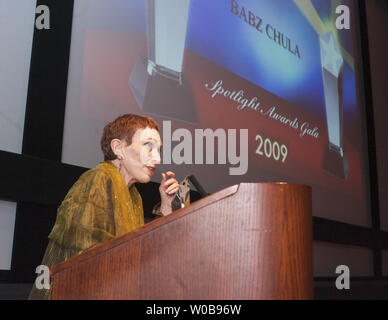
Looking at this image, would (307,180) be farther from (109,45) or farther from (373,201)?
(109,45)

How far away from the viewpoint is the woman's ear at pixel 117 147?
66.0 inches

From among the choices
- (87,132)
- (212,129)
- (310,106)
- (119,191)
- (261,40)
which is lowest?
(119,191)

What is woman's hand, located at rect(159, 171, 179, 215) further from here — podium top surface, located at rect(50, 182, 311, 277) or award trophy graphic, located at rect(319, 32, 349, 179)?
award trophy graphic, located at rect(319, 32, 349, 179)

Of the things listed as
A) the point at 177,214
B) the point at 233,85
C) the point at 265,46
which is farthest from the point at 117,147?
the point at 265,46

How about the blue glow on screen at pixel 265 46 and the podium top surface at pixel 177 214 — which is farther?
the blue glow on screen at pixel 265 46

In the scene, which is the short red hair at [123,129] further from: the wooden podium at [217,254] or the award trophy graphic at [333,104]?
the award trophy graphic at [333,104]

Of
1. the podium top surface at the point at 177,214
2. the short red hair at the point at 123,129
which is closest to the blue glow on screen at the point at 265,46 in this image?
the short red hair at the point at 123,129

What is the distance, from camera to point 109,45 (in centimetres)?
225

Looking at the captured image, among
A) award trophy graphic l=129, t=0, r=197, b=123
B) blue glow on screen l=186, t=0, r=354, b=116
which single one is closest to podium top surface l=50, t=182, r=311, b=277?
award trophy graphic l=129, t=0, r=197, b=123

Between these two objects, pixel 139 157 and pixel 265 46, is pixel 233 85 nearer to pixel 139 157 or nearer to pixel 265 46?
pixel 265 46

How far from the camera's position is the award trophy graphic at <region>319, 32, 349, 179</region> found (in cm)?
390

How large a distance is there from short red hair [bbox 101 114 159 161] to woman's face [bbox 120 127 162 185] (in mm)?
19
